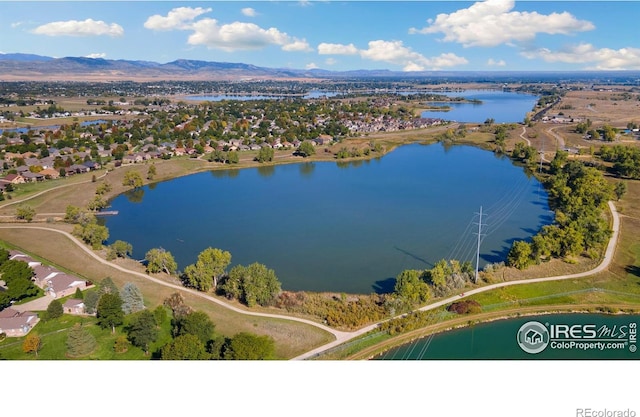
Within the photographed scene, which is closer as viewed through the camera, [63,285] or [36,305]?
[36,305]

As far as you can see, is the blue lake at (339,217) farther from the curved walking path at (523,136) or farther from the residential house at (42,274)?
the curved walking path at (523,136)

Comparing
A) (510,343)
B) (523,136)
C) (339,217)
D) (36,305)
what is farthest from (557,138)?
(36,305)

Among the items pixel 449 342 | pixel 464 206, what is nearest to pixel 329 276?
pixel 449 342

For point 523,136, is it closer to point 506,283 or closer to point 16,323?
point 506,283

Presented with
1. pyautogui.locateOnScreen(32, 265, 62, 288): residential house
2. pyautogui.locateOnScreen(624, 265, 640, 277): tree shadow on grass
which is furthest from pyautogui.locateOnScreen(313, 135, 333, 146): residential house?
pyautogui.locateOnScreen(32, 265, 62, 288): residential house

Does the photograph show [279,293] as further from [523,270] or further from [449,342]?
[523,270]

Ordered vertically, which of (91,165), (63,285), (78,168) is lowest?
(63,285)
